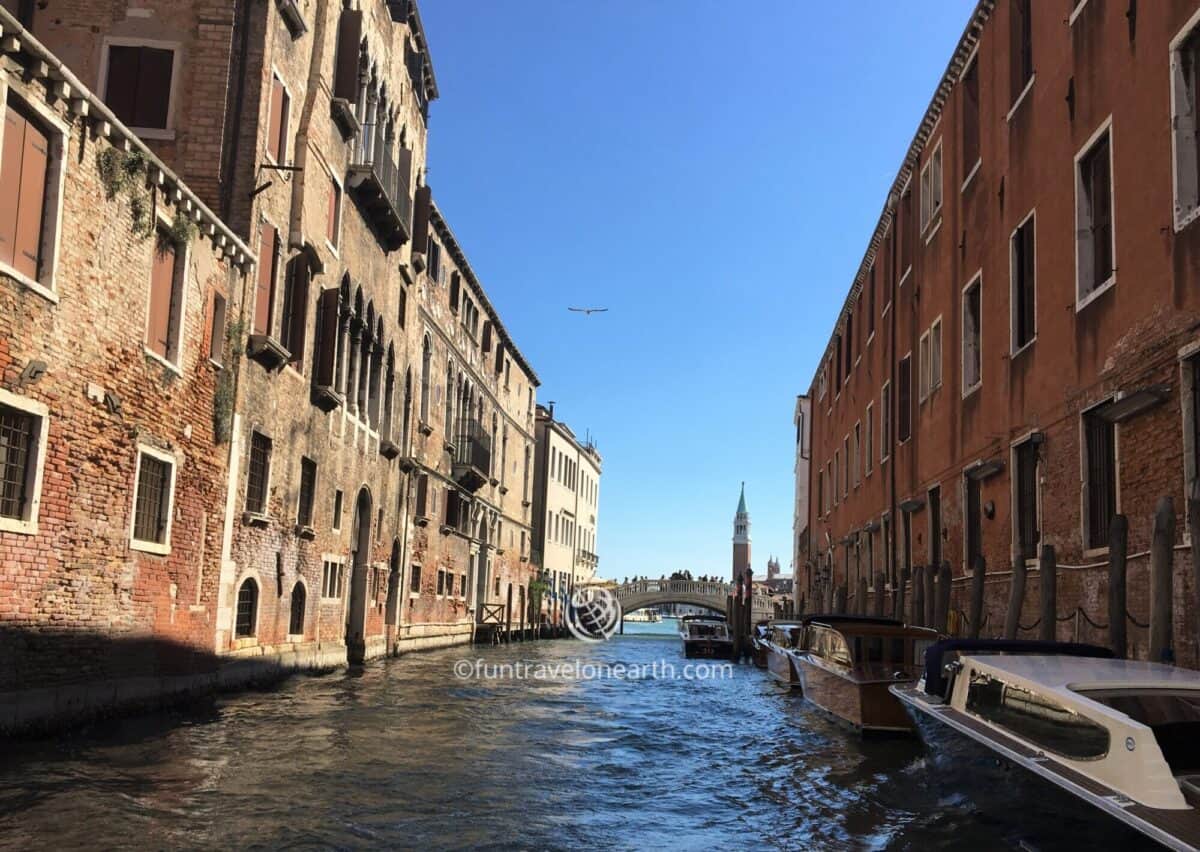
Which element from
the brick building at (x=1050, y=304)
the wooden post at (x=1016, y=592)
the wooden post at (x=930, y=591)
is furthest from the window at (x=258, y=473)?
the wooden post at (x=1016, y=592)

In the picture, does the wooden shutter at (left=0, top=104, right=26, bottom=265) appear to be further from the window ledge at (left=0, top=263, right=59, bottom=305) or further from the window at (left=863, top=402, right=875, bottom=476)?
the window at (left=863, top=402, right=875, bottom=476)

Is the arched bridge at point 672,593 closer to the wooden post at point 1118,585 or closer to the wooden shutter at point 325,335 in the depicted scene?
the wooden shutter at point 325,335

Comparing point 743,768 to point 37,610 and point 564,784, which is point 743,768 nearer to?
point 564,784

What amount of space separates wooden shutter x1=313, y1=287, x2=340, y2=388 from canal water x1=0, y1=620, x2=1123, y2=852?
17.2 ft

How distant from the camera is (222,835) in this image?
639 cm

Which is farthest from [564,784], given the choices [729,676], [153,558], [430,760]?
[729,676]

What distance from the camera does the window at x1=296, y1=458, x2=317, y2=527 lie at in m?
17.4

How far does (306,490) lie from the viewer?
17.7 m

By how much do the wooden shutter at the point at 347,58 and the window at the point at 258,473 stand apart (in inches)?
243

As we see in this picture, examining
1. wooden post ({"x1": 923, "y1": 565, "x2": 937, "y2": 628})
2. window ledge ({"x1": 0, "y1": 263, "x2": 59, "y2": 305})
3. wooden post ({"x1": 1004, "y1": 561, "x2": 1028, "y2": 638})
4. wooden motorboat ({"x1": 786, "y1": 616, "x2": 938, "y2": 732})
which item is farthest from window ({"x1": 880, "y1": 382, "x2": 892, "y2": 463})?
window ledge ({"x1": 0, "y1": 263, "x2": 59, "y2": 305})

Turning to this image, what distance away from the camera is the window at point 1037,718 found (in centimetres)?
513

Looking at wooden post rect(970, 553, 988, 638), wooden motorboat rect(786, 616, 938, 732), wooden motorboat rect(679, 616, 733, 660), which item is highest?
wooden post rect(970, 553, 988, 638)

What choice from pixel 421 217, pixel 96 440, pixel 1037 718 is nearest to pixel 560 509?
pixel 421 217

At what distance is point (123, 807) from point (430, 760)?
3.10m
